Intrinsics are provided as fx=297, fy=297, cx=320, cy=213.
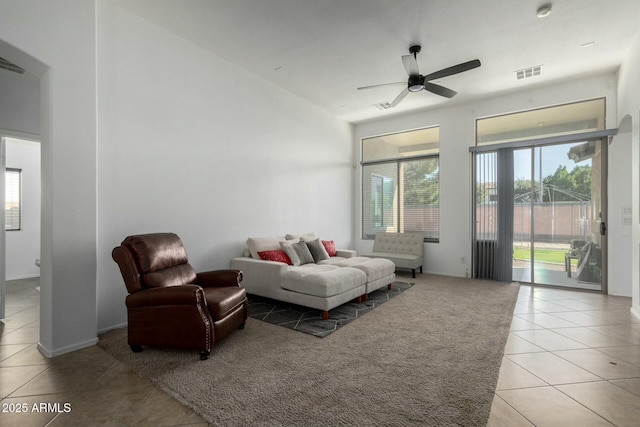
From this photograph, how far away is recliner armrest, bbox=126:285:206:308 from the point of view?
2473 mm

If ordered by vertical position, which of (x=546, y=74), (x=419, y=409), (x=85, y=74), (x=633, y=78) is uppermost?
(x=546, y=74)

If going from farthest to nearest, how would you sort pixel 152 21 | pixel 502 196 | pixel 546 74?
pixel 502 196
pixel 546 74
pixel 152 21

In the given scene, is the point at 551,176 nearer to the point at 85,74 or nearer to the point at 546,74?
the point at 546,74

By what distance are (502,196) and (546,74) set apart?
6.78ft

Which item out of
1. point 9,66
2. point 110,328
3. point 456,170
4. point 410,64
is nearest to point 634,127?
point 456,170

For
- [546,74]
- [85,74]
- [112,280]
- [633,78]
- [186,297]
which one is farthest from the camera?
[546,74]

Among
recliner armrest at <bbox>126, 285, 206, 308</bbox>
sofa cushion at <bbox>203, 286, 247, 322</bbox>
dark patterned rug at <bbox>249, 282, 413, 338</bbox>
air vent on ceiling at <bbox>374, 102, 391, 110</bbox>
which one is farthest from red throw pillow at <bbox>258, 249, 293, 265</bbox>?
air vent on ceiling at <bbox>374, 102, 391, 110</bbox>

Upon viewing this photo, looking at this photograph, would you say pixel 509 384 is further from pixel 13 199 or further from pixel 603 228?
pixel 13 199

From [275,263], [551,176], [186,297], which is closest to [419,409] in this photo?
[186,297]

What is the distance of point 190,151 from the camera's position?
12.9 ft

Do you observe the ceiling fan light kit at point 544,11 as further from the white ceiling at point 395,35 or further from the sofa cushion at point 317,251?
the sofa cushion at point 317,251

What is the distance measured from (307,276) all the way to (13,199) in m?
6.26

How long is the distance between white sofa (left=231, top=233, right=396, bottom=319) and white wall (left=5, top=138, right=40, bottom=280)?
4.61 meters

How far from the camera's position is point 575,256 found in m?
5.01
